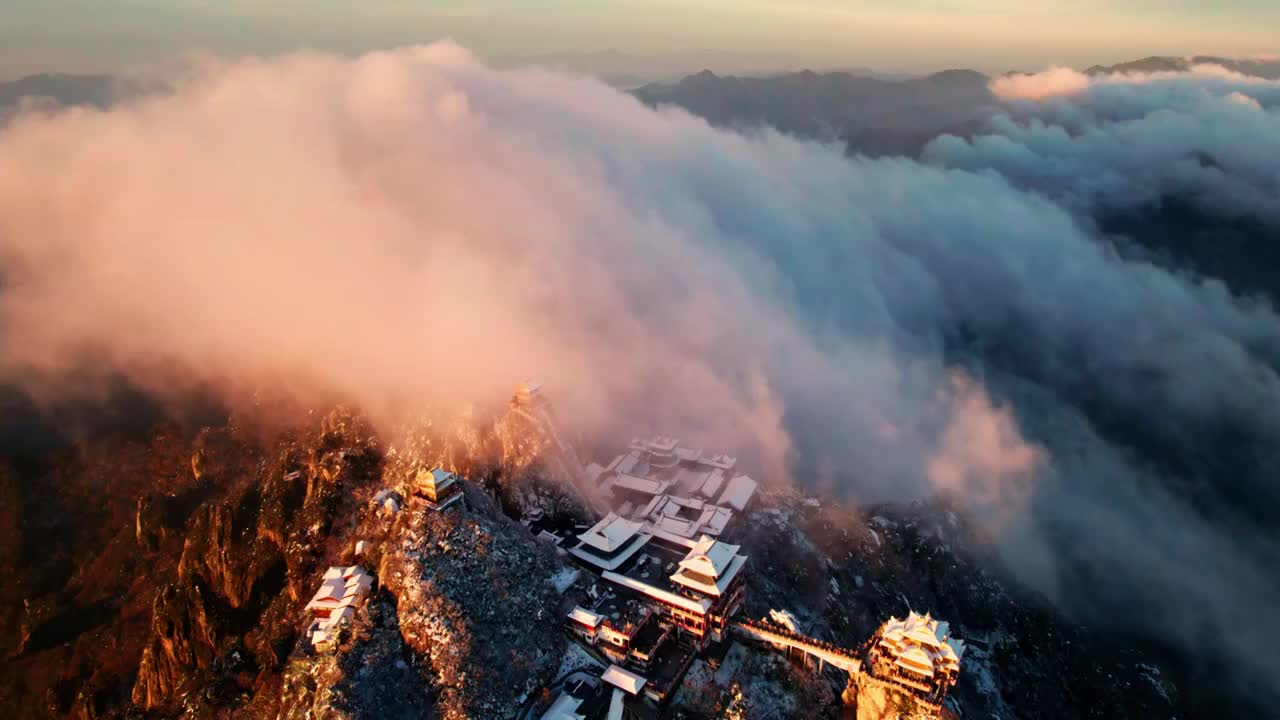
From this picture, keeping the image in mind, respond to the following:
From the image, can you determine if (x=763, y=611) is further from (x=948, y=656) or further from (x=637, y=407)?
(x=637, y=407)

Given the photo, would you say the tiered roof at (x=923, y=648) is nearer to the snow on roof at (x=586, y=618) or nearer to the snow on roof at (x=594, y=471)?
the snow on roof at (x=586, y=618)

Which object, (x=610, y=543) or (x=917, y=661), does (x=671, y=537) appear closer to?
(x=610, y=543)

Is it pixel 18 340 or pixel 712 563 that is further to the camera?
pixel 18 340

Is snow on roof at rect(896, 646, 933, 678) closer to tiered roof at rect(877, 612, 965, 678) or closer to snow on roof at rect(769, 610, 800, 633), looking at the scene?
tiered roof at rect(877, 612, 965, 678)

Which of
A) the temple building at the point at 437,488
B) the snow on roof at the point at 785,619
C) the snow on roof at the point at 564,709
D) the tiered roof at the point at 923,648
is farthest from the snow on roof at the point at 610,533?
the tiered roof at the point at 923,648

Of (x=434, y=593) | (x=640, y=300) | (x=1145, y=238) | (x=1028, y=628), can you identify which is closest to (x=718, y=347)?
(x=640, y=300)
